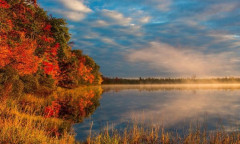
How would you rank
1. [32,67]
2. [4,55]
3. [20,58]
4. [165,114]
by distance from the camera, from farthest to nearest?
1. [32,67]
2. [20,58]
3. [165,114]
4. [4,55]

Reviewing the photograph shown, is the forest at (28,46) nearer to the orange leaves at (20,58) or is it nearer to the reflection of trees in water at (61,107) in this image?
the orange leaves at (20,58)

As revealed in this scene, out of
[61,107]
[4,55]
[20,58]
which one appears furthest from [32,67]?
[61,107]

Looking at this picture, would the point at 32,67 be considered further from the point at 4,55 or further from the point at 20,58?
the point at 4,55

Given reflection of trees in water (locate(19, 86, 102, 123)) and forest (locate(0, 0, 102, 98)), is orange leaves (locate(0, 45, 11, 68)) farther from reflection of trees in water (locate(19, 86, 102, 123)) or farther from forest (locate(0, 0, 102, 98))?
reflection of trees in water (locate(19, 86, 102, 123))

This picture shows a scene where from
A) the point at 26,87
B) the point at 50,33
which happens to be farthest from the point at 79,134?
the point at 50,33

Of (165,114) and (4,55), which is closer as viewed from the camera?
(4,55)

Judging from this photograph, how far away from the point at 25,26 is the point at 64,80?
2737cm

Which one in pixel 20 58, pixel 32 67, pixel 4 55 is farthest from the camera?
pixel 32 67

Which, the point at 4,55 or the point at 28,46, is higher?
the point at 28,46

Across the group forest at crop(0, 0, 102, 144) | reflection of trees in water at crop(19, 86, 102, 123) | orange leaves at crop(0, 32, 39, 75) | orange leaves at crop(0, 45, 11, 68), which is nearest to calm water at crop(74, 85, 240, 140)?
reflection of trees in water at crop(19, 86, 102, 123)

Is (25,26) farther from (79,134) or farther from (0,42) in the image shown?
(79,134)

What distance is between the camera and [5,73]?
25375 millimetres

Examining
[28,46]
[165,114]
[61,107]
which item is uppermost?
[28,46]

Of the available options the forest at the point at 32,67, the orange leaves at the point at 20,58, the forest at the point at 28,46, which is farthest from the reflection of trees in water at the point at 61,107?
the orange leaves at the point at 20,58
